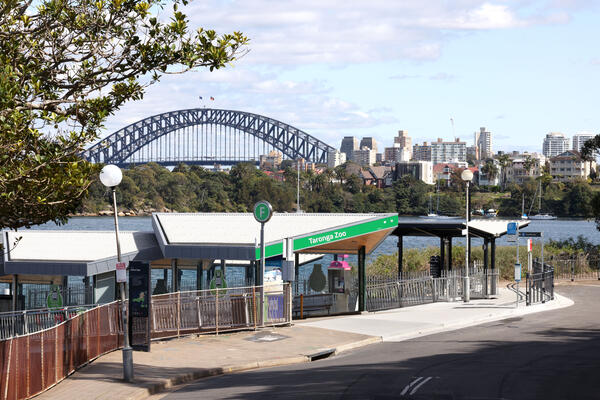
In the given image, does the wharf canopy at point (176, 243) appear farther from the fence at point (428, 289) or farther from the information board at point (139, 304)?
the information board at point (139, 304)

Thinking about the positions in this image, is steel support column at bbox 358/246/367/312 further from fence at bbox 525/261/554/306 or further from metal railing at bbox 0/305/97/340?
metal railing at bbox 0/305/97/340

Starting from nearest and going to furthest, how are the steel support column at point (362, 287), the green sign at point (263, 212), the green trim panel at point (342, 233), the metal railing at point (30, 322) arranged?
the metal railing at point (30, 322)
the green sign at point (263, 212)
the green trim panel at point (342, 233)
the steel support column at point (362, 287)

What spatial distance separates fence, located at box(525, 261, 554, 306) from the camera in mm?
32188


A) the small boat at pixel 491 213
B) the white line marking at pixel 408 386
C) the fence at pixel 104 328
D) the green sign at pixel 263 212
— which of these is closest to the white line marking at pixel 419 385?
the white line marking at pixel 408 386

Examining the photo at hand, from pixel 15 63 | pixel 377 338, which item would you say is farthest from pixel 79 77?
pixel 377 338

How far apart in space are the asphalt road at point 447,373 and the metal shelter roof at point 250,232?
5.65 m

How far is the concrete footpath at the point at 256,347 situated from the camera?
53.5 feet

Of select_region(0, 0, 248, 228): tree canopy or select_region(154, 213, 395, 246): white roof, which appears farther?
select_region(154, 213, 395, 246): white roof

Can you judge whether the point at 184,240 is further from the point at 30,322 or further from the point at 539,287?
the point at 539,287

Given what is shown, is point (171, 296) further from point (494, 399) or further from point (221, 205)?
point (221, 205)

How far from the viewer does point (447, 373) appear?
55.9 feet

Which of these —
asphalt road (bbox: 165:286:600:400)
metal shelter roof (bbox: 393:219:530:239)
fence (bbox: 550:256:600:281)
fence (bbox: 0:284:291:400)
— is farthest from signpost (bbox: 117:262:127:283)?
fence (bbox: 550:256:600:281)

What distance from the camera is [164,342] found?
71.3ft

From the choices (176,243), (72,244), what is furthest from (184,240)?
(72,244)
